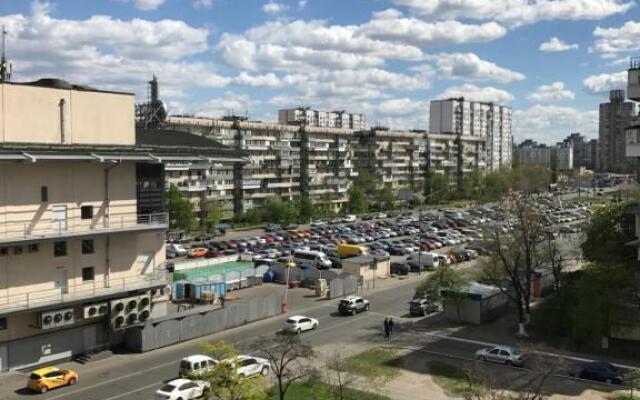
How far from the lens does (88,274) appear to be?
34438mm

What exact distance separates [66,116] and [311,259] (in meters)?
34.9

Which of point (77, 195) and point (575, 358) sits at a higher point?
point (77, 195)

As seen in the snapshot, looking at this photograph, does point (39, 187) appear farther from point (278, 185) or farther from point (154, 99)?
point (278, 185)

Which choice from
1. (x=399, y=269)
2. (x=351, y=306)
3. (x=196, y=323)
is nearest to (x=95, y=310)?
(x=196, y=323)

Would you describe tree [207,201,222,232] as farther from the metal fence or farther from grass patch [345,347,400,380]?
grass patch [345,347,400,380]

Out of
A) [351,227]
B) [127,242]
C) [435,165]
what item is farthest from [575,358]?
[435,165]

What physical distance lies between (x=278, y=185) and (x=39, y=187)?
7669 cm

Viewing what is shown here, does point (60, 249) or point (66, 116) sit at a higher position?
point (66, 116)

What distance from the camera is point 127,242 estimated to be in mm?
36156

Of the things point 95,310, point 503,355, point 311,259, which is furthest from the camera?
point 311,259

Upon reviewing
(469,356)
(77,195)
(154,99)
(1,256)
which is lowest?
(469,356)

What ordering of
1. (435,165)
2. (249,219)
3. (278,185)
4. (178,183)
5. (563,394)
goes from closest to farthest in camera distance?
(563,394), (178,183), (249,219), (278,185), (435,165)

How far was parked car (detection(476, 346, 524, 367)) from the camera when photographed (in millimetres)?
33219

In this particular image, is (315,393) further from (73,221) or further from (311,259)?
(311,259)
